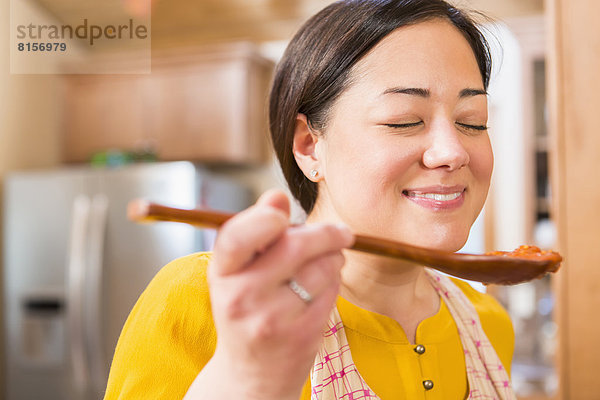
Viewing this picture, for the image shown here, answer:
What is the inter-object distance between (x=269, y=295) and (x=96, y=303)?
264cm

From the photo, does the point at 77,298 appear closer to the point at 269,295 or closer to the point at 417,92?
the point at 417,92

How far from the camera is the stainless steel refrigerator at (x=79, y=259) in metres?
2.90

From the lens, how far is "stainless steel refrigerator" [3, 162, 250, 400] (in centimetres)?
290

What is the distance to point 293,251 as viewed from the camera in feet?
1.68

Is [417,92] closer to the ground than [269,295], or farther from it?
farther from it

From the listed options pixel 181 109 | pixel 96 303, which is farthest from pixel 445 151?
pixel 181 109

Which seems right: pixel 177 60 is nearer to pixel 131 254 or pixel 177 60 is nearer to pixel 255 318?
pixel 131 254

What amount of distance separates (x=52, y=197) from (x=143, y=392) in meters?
2.68

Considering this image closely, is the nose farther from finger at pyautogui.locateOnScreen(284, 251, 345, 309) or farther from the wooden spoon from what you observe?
finger at pyautogui.locateOnScreen(284, 251, 345, 309)

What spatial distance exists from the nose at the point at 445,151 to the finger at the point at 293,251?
35 cm

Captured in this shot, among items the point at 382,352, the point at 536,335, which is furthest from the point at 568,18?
the point at 536,335

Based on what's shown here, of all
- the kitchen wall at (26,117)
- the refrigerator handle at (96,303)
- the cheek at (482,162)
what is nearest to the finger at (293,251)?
the cheek at (482,162)

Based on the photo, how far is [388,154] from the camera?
0.84 metres

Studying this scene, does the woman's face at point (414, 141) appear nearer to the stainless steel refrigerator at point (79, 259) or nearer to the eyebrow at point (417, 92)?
the eyebrow at point (417, 92)
